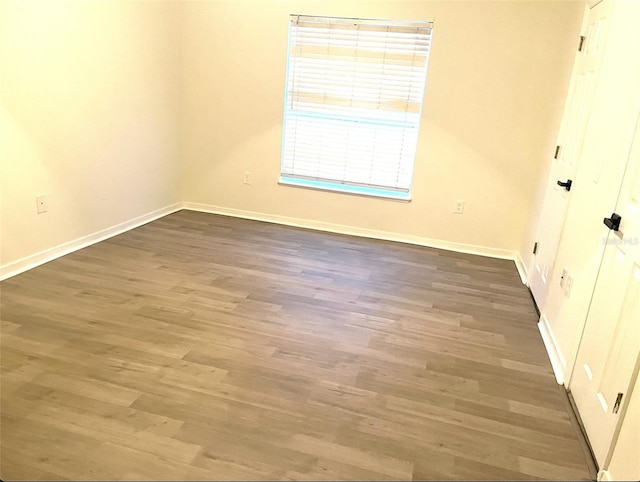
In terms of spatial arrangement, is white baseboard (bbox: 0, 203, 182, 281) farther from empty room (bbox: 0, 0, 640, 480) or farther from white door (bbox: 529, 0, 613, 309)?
white door (bbox: 529, 0, 613, 309)

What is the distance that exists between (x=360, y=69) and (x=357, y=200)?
1212 mm

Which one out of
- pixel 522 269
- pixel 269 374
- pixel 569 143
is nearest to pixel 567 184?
pixel 569 143

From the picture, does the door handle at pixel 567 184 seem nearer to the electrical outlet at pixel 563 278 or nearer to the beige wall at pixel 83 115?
the electrical outlet at pixel 563 278

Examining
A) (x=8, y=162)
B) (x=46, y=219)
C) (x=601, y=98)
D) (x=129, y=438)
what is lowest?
(x=129, y=438)

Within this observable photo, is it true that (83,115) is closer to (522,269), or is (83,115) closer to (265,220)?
(265,220)

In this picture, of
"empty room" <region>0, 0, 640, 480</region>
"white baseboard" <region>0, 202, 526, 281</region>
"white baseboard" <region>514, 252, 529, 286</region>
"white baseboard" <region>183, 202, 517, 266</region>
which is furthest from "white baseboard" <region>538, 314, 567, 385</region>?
"white baseboard" <region>183, 202, 517, 266</region>

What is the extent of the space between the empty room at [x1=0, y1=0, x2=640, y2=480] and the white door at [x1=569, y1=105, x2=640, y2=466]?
0.05 feet

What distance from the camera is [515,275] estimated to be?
3953mm

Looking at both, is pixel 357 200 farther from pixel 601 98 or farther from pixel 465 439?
pixel 465 439

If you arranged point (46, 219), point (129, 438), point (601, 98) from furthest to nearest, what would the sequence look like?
point (46, 219) < point (601, 98) < point (129, 438)

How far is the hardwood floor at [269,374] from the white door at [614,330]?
17 cm

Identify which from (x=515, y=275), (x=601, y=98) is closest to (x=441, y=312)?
(x=515, y=275)

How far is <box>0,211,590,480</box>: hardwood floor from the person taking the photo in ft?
5.91

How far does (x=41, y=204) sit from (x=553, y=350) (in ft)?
11.3
